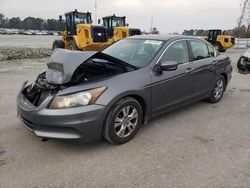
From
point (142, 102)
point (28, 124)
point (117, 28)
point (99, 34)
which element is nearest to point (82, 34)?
point (99, 34)

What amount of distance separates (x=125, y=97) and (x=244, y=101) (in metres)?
3.64

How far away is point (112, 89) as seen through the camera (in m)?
3.08

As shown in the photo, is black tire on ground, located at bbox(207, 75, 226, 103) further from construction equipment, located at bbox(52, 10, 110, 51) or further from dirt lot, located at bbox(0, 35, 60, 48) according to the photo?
dirt lot, located at bbox(0, 35, 60, 48)

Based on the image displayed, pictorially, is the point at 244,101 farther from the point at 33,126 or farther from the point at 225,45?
the point at 225,45

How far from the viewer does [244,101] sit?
5.56 metres

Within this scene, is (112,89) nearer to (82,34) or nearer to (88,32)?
(88,32)

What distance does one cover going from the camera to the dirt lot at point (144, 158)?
2590 mm

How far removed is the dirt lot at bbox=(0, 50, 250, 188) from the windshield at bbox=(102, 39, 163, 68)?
112cm

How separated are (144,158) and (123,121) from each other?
59 centimetres

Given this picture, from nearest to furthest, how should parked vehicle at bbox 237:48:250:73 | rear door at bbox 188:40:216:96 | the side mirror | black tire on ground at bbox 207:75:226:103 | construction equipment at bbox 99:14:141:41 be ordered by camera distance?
1. the side mirror
2. rear door at bbox 188:40:216:96
3. black tire on ground at bbox 207:75:226:103
4. parked vehicle at bbox 237:48:250:73
5. construction equipment at bbox 99:14:141:41

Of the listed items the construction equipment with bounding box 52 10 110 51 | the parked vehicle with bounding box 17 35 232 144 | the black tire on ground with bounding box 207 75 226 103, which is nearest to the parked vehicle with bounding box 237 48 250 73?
the black tire on ground with bounding box 207 75 226 103

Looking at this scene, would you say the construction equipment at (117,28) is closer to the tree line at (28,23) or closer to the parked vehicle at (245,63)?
the parked vehicle at (245,63)

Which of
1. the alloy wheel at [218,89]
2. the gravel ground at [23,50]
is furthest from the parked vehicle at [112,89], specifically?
the gravel ground at [23,50]

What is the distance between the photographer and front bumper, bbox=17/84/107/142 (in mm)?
2842
